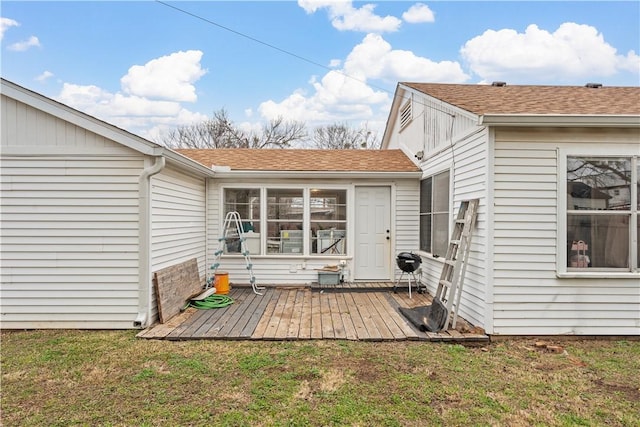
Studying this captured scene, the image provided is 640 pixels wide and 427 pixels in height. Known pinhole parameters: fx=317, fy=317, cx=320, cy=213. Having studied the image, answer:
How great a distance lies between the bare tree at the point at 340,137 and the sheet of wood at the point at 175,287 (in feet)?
54.4

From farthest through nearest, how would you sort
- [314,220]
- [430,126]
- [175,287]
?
[314,220]
[430,126]
[175,287]

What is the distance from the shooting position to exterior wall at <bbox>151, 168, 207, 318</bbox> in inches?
172

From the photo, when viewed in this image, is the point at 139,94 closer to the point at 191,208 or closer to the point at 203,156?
the point at 203,156

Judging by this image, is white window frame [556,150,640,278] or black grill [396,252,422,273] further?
black grill [396,252,422,273]

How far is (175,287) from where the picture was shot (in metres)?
4.81

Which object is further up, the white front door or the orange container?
the white front door

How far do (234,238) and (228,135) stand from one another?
1569 cm

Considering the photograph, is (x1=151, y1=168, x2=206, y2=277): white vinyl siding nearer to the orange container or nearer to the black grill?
the orange container

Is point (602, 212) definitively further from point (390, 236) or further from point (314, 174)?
point (314, 174)

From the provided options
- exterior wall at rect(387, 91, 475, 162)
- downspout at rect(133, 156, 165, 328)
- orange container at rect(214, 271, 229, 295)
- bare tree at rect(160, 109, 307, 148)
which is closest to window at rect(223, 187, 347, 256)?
orange container at rect(214, 271, 229, 295)

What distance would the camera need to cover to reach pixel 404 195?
6543 millimetres

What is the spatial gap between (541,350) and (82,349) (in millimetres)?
5096

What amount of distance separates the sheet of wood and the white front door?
315 centimetres

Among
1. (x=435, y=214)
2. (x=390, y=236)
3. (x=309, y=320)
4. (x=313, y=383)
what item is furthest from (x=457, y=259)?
(x=390, y=236)
